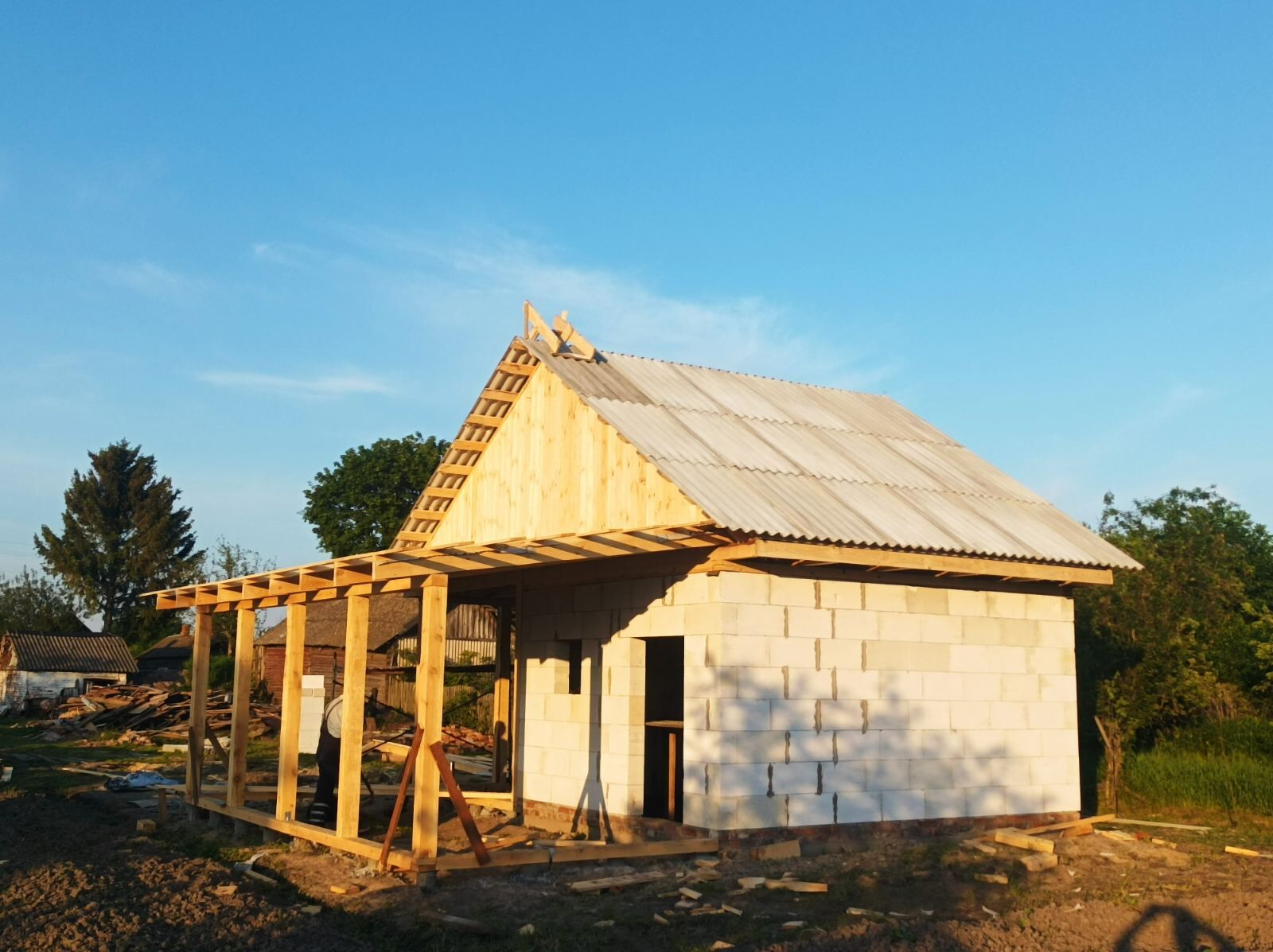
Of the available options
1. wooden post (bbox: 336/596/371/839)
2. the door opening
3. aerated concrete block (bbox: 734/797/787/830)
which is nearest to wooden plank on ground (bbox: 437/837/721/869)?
aerated concrete block (bbox: 734/797/787/830)

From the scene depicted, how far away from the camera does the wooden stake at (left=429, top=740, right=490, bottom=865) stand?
34.4 feet

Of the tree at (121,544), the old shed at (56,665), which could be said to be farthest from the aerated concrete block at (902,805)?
the tree at (121,544)

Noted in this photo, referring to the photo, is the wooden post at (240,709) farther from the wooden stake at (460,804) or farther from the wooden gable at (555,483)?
the wooden stake at (460,804)

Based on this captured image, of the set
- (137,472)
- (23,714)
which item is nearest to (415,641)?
(23,714)

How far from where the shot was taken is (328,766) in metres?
14.0

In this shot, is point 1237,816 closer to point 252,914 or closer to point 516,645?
point 516,645

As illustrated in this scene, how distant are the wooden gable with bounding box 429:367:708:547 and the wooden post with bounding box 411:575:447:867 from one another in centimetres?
213

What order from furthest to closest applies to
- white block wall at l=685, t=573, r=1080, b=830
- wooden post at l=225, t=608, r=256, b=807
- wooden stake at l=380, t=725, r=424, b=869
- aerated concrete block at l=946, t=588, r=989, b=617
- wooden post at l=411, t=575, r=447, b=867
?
wooden post at l=225, t=608, r=256, b=807 → aerated concrete block at l=946, t=588, r=989, b=617 → white block wall at l=685, t=573, r=1080, b=830 → wooden stake at l=380, t=725, r=424, b=869 → wooden post at l=411, t=575, r=447, b=867

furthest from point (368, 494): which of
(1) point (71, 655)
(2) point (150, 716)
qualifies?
(2) point (150, 716)

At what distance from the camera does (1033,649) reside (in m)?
15.1

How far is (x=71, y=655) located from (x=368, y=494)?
14754mm

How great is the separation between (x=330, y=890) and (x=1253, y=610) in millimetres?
22653

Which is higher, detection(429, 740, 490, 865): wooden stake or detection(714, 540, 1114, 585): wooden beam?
detection(714, 540, 1114, 585): wooden beam

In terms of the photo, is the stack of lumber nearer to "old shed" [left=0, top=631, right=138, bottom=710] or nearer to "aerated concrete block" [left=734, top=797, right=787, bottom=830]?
"old shed" [left=0, top=631, right=138, bottom=710]
